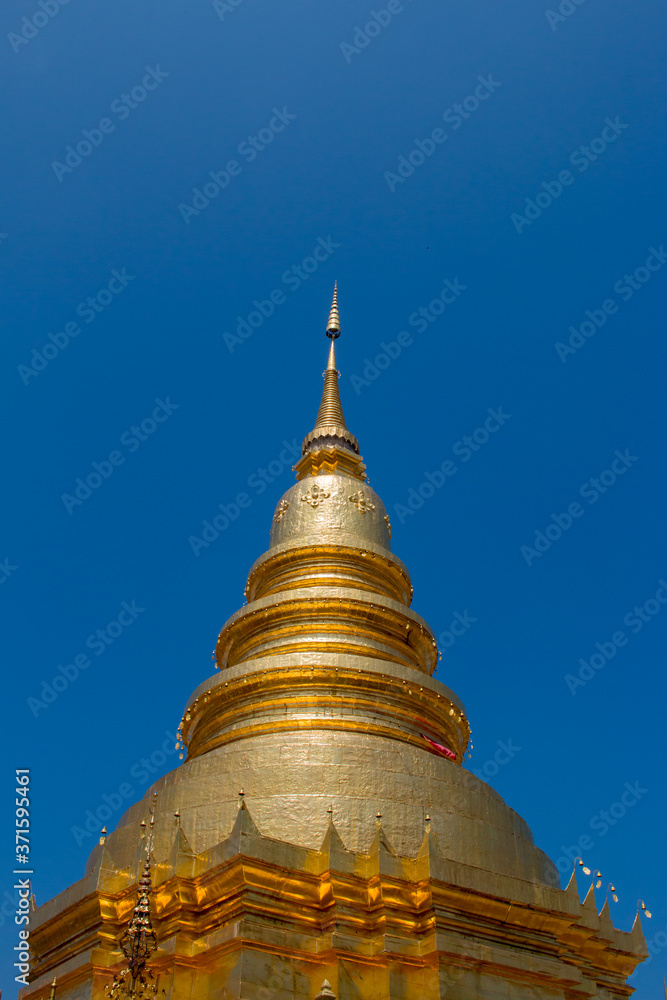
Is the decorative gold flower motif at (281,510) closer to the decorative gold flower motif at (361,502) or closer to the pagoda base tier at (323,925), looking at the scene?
the decorative gold flower motif at (361,502)

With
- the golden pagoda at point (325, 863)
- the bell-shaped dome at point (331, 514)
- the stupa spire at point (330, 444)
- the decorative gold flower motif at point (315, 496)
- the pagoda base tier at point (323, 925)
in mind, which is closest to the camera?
the pagoda base tier at point (323, 925)

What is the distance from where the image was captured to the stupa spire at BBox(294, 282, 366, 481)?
27094 millimetres

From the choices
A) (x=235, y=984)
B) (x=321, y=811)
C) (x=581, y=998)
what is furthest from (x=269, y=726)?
(x=581, y=998)

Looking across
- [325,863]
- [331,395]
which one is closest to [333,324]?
[331,395]

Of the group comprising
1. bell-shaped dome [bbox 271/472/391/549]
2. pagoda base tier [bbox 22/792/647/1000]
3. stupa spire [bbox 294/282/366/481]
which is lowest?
pagoda base tier [bbox 22/792/647/1000]

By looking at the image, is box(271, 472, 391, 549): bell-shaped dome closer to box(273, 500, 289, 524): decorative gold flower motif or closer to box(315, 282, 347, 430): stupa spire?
box(273, 500, 289, 524): decorative gold flower motif

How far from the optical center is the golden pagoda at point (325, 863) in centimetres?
1377

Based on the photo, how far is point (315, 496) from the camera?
80.9 feet

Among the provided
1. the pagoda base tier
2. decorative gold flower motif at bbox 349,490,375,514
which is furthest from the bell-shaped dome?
the pagoda base tier

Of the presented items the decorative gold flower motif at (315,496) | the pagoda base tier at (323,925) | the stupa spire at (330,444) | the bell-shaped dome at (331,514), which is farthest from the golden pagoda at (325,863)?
the stupa spire at (330,444)

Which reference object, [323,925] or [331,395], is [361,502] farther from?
[323,925]

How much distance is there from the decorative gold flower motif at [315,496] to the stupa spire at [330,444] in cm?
200

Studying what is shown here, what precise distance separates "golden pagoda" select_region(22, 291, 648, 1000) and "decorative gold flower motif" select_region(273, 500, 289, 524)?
4.05 m

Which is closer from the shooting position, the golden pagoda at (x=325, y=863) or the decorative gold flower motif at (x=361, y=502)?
the golden pagoda at (x=325, y=863)
